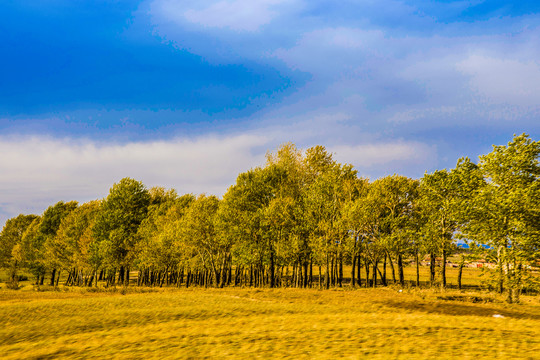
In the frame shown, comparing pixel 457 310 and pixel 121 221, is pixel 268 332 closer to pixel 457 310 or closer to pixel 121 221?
pixel 457 310

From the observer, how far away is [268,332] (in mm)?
17656

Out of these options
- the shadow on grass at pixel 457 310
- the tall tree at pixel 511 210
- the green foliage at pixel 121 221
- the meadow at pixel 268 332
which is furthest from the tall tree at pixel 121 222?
the tall tree at pixel 511 210

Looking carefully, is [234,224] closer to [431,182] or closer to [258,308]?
[258,308]

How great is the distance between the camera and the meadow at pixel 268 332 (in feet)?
45.3

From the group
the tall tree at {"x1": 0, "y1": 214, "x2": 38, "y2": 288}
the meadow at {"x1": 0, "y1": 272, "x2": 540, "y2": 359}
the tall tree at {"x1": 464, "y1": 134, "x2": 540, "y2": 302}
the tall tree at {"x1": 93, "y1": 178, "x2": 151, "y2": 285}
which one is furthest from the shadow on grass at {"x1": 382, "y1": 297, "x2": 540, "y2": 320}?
the tall tree at {"x1": 0, "y1": 214, "x2": 38, "y2": 288}

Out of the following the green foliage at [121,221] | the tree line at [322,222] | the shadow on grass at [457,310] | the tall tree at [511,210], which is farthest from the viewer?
Result: the green foliage at [121,221]

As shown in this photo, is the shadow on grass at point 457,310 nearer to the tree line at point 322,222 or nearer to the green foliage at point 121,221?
the tree line at point 322,222

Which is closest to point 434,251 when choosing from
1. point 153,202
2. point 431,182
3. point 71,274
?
point 431,182

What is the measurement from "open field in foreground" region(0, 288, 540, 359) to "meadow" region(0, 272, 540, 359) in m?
0.05

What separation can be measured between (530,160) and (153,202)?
82999 mm

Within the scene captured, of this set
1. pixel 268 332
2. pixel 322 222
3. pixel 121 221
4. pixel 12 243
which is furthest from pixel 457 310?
pixel 12 243

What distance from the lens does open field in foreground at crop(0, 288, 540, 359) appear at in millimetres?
13812

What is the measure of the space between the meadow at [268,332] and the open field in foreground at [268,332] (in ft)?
0.15

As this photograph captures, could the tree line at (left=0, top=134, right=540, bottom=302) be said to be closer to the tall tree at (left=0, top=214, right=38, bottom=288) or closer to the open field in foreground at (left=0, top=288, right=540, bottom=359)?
the open field in foreground at (left=0, top=288, right=540, bottom=359)
